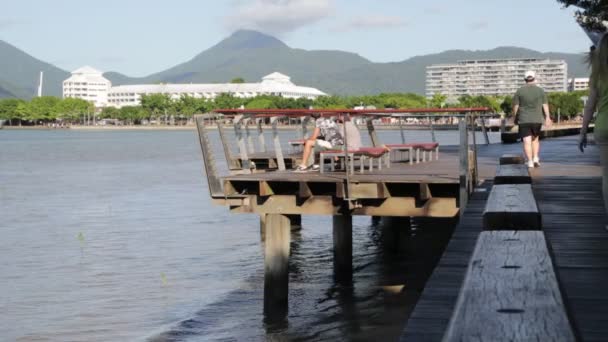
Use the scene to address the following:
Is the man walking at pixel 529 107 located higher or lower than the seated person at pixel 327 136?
higher

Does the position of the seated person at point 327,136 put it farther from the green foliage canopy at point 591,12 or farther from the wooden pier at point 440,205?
the green foliage canopy at point 591,12

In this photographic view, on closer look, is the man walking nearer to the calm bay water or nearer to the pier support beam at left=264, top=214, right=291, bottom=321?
the calm bay water

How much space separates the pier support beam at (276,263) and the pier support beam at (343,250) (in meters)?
3.04

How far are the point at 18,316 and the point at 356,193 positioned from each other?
6675 mm

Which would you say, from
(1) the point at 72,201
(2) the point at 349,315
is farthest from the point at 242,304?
(1) the point at 72,201

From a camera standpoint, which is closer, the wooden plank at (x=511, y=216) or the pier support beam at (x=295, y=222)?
the wooden plank at (x=511, y=216)

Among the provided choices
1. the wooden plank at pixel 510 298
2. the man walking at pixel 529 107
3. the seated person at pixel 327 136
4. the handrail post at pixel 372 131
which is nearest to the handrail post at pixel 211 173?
the seated person at pixel 327 136

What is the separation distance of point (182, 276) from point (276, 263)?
6.60m

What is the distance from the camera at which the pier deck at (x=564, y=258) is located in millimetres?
4559

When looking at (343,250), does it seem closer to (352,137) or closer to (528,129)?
(352,137)

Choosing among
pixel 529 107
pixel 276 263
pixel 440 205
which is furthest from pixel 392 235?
pixel 440 205

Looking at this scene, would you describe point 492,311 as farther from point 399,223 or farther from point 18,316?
point 399,223

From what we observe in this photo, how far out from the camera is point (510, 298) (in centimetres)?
262

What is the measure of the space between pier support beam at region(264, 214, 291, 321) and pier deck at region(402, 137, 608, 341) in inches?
117
